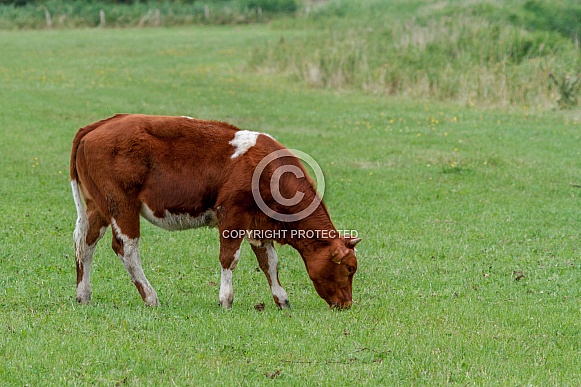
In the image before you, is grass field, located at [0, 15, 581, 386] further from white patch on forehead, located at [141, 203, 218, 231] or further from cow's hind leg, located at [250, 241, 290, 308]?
white patch on forehead, located at [141, 203, 218, 231]

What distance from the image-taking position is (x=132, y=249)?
806 centimetres

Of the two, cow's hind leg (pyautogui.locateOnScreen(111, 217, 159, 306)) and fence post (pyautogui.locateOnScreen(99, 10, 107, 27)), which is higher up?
cow's hind leg (pyautogui.locateOnScreen(111, 217, 159, 306))

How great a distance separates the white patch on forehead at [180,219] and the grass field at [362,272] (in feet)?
2.61

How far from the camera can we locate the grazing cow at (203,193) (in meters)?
7.95

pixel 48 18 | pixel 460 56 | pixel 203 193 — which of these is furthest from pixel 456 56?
pixel 48 18

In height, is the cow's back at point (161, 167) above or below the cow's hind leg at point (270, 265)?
above

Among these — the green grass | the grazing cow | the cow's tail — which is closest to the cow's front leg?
the grazing cow

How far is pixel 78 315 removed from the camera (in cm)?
745

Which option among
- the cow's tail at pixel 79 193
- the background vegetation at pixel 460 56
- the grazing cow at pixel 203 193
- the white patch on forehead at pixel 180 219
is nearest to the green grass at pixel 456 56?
the background vegetation at pixel 460 56

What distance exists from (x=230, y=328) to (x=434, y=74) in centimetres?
1902

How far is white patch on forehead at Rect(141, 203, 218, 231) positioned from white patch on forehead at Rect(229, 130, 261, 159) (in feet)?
2.17

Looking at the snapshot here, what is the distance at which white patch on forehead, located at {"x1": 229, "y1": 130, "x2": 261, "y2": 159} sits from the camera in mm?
8062

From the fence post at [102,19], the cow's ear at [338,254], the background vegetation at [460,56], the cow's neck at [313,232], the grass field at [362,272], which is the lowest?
the fence post at [102,19]

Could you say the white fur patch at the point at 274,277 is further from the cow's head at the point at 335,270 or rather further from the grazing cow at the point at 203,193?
the cow's head at the point at 335,270
